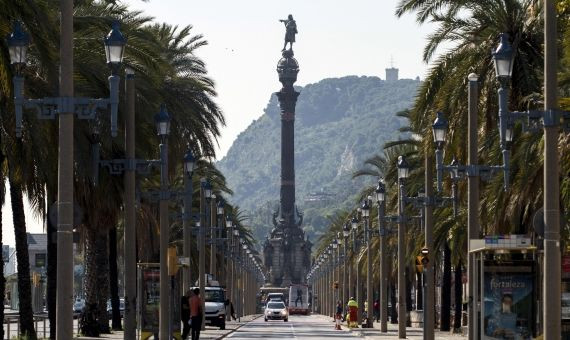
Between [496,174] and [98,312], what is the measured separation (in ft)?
63.9

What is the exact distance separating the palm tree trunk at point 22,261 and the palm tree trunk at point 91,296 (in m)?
9.27

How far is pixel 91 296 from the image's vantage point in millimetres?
51500

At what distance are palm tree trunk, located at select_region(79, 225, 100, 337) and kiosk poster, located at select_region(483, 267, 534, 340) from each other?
23299mm

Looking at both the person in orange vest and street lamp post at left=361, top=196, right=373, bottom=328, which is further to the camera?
the person in orange vest

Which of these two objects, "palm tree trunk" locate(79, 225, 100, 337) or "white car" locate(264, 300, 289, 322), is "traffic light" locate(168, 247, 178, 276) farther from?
"white car" locate(264, 300, 289, 322)

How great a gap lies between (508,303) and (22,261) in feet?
52.5

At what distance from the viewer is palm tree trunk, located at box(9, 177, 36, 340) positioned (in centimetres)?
3950

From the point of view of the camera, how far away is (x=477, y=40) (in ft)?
136

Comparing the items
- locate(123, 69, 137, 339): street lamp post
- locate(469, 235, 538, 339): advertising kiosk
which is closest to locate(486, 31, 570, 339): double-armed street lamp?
locate(469, 235, 538, 339): advertising kiosk

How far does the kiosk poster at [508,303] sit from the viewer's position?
2922cm

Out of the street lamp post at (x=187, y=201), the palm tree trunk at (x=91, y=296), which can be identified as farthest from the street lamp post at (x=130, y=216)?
the palm tree trunk at (x=91, y=296)

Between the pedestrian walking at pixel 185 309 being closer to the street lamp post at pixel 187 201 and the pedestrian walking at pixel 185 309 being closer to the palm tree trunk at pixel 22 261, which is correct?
the street lamp post at pixel 187 201

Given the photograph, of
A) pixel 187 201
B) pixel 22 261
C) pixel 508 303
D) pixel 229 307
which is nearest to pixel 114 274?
pixel 187 201

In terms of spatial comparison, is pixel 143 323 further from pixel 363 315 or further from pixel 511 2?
pixel 363 315
